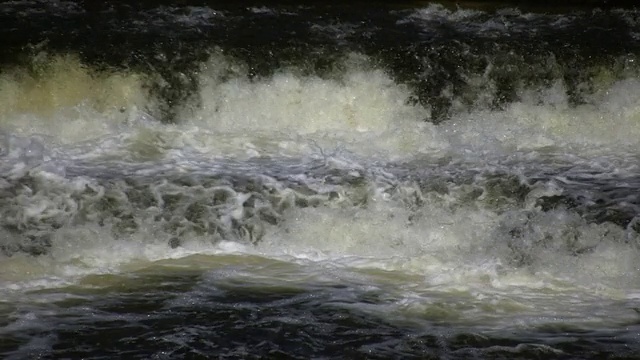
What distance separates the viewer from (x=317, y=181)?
5.38 metres

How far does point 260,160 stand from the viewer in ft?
18.9

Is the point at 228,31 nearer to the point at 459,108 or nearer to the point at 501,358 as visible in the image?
the point at 459,108

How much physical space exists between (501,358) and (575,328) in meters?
0.52

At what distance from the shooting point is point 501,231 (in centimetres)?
487

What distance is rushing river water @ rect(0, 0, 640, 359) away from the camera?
12.4 feet

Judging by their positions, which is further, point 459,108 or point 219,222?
point 459,108

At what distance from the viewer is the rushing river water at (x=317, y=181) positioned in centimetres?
378

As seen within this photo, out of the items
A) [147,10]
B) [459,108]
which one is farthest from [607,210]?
[147,10]

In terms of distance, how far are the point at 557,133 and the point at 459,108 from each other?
685mm

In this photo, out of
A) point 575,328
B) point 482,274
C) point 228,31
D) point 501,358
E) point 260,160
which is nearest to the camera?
point 501,358

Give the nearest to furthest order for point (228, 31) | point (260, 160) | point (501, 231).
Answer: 1. point (501, 231)
2. point (260, 160)
3. point (228, 31)

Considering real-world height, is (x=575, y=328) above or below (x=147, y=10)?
below

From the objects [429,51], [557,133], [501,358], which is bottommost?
[501,358]

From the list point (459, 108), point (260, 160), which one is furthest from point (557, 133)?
point (260, 160)
